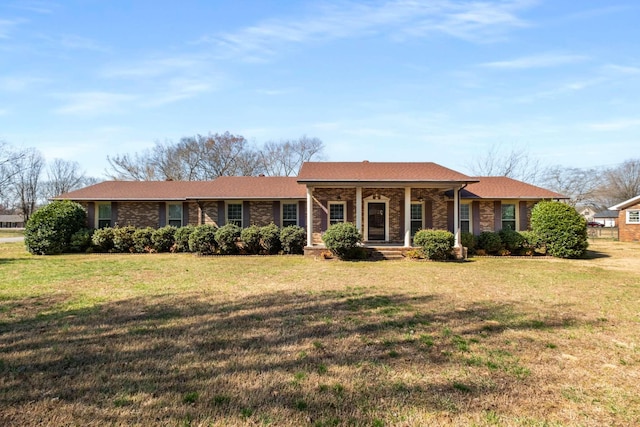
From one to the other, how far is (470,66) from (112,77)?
1249 cm

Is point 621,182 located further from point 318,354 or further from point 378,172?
point 318,354

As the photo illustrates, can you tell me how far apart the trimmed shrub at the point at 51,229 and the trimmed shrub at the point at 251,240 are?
8.00 meters

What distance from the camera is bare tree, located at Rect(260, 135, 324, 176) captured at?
4116cm

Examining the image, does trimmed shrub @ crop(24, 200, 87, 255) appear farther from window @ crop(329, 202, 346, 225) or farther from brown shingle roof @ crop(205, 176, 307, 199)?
window @ crop(329, 202, 346, 225)

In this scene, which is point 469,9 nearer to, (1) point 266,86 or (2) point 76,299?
(1) point 266,86

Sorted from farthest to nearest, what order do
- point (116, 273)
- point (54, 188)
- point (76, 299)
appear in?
point (54, 188), point (116, 273), point (76, 299)

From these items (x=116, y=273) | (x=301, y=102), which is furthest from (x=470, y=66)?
(x=116, y=273)

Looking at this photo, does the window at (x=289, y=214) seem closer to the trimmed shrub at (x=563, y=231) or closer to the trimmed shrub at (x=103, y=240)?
the trimmed shrub at (x=103, y=240)

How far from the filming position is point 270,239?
15.1m

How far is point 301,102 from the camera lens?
16.6 meters

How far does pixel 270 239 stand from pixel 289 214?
8.03 ft

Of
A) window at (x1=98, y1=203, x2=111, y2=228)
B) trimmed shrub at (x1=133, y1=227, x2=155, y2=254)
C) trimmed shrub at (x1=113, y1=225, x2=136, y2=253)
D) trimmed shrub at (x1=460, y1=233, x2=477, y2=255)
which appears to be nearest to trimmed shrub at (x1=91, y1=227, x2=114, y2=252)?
trimmed shrub at (x1=113, y1=225, x2=136, y2=253)

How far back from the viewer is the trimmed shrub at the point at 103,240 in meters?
16.0

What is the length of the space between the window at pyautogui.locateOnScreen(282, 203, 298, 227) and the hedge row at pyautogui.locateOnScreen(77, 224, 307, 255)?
1600mm
